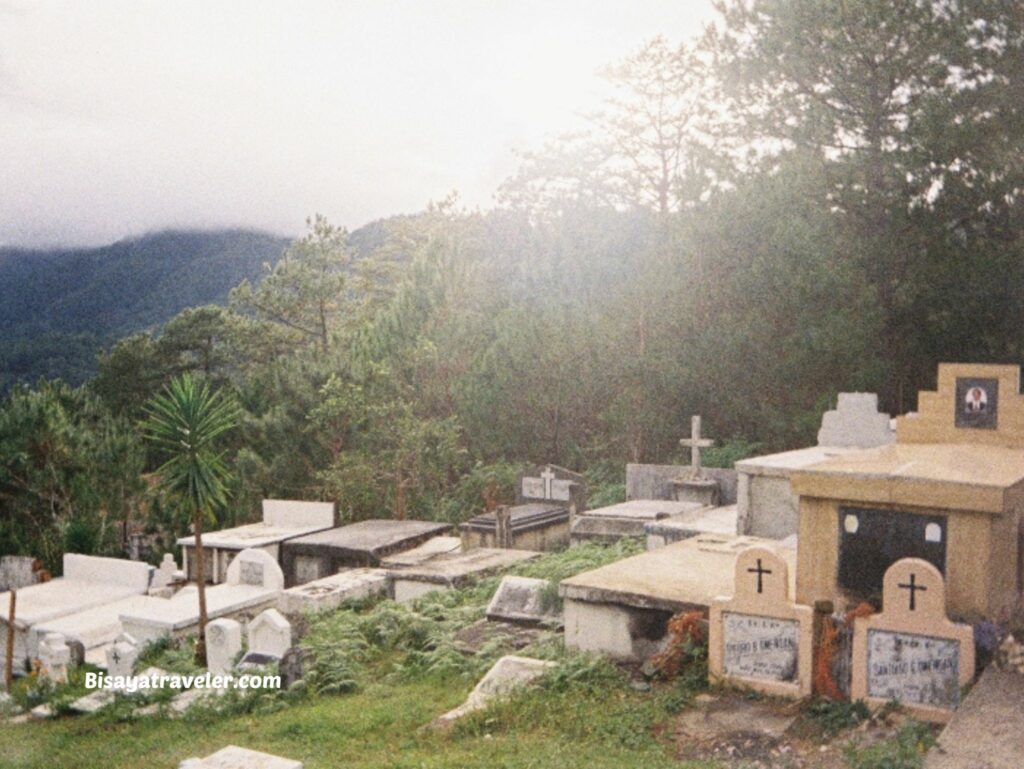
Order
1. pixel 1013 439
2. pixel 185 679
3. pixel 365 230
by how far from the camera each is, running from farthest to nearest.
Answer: pixel 365 230
pixel 185 679
pixel 1013 439

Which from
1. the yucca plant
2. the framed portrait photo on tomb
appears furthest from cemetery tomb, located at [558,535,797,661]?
the yucca plant

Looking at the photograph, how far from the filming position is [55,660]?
41.7 feet

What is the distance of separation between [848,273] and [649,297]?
395cm

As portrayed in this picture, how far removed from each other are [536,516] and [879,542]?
942 centimetres

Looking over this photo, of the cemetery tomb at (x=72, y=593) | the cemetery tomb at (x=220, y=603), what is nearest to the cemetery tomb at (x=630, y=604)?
the cemetery tomb at (x=220, y=603)

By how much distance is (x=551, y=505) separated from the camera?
18.2 meters

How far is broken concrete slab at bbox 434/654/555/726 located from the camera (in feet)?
25.7

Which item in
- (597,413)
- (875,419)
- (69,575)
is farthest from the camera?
(597,413)

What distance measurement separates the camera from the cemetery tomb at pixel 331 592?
12.8 m

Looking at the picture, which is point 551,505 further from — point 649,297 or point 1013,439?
point 1013,439

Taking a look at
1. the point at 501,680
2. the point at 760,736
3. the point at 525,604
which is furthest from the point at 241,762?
the point at 525,604

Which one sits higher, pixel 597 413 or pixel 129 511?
pixel 597 413

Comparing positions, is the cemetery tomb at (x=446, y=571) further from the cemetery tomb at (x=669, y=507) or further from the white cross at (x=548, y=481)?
the white cross at (x=548, y=481)

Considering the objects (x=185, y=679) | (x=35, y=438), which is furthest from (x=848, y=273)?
(x=35, y=438)
